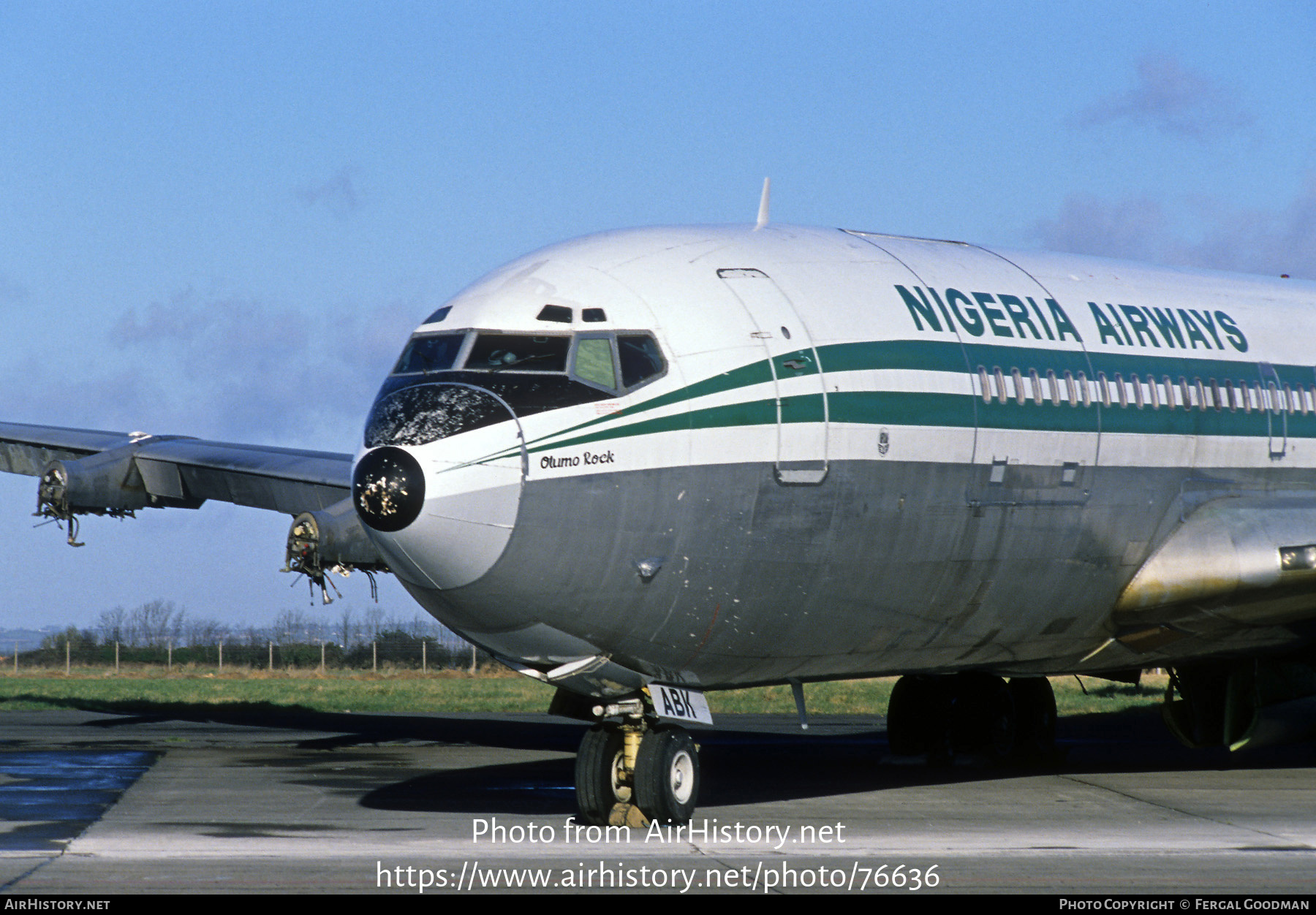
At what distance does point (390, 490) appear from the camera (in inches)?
538

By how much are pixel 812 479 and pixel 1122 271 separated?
7205 mm

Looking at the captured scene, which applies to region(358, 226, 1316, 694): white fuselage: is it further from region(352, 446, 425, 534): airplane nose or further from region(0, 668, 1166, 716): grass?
region(0, 668, 1166, 716): grass

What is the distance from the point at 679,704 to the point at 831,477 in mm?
2424

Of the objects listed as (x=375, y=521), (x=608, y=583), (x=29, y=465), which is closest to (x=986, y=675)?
(x=608, y=583)

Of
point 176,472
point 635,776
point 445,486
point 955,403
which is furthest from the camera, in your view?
point 176,472

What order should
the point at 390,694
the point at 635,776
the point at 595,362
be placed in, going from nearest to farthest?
the point at 595,362 < the point at 635,776 < the point at 390,694

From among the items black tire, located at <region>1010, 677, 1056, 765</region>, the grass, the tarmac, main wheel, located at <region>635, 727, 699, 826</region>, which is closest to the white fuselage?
main wheel, located at <region>635, 727, 699, 826</region>

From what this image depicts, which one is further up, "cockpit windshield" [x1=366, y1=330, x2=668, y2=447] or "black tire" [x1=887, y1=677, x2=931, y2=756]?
"cockpit windshield" [x1=366, y1=330, x2=668, y2=447]

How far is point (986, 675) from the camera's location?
2297 cm

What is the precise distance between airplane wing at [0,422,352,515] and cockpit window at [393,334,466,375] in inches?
386

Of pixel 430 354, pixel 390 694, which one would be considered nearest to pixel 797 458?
pixel 430 354

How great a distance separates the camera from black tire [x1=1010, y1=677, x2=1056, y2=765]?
75.8ft

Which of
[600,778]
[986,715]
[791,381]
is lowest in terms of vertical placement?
[986,715]

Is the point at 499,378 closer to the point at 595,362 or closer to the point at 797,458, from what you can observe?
the point at 595,362
